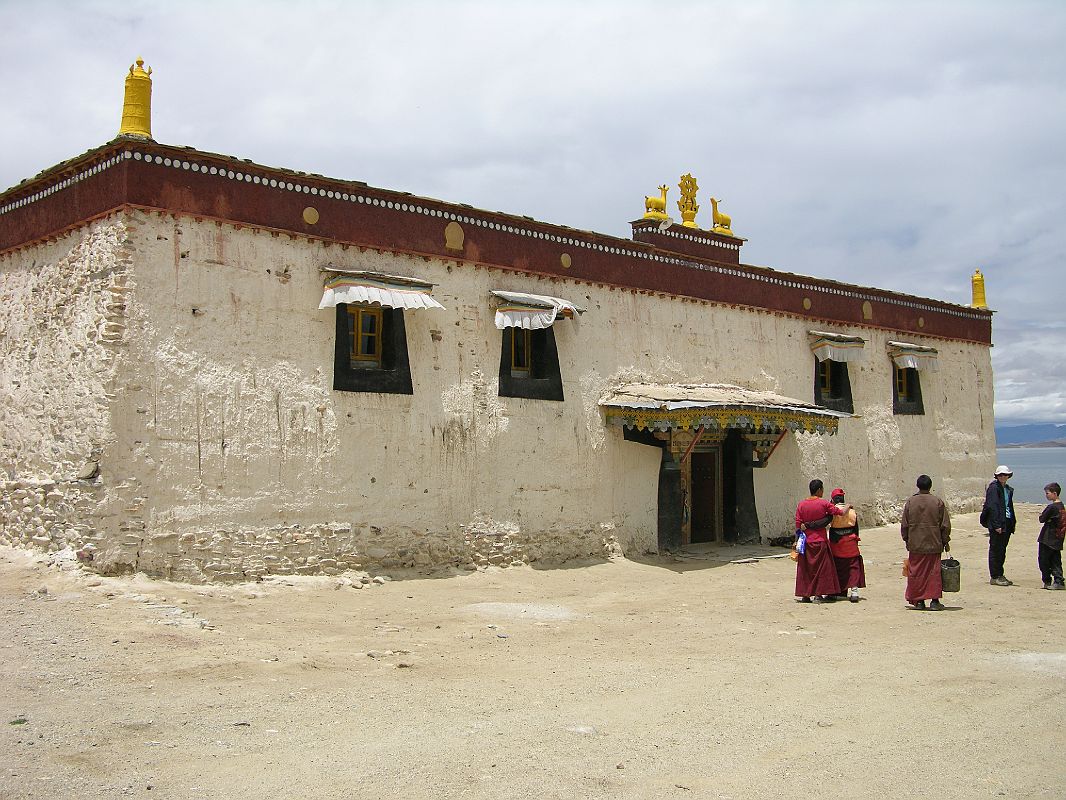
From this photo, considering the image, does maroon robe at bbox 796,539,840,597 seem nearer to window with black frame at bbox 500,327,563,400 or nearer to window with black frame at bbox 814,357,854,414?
window with black frame at bbox 500,327,563,400

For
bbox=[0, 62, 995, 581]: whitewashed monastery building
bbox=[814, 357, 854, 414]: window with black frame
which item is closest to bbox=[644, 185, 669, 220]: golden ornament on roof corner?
bbox=[0, 62, 995, 581]: whitewashed monastery building

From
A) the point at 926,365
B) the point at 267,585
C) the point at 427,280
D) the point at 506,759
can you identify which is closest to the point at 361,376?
the point at 427,280

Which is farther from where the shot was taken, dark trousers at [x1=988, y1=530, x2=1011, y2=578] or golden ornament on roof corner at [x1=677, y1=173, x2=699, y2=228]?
golden ornament on roof corner at [x1=677, y1=173, x2=699, y2=228]

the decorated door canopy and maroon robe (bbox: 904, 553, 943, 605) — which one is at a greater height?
the decorated door canopy

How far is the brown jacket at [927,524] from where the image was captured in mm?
9156

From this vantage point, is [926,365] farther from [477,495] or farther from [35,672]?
[35,672]

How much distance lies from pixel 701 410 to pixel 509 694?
269 inches

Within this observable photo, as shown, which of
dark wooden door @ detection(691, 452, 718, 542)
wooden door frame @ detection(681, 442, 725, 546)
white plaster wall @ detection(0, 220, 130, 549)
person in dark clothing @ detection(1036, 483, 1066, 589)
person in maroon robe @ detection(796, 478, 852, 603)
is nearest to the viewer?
white plaster wall @ detection(0, 220, 130, 549)

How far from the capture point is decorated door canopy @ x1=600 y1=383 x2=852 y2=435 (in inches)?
492

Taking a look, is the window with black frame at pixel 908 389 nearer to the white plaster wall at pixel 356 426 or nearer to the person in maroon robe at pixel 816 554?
the white plaster wall at pixel 356 426

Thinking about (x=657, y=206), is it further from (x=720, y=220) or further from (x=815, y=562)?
(x=815, y=562)

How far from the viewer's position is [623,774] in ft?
15.6

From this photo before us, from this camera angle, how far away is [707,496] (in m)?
15.3

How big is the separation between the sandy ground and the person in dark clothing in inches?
15.0
